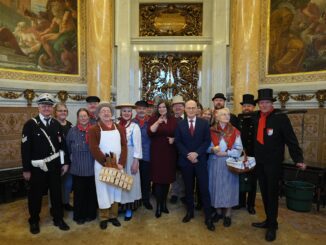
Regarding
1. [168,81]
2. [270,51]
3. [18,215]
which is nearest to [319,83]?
[270,51]

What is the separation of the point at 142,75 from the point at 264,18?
343 centimetres

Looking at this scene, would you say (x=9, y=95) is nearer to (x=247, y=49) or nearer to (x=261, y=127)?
(x=261, y=127)

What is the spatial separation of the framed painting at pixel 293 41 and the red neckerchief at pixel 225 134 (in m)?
3.36

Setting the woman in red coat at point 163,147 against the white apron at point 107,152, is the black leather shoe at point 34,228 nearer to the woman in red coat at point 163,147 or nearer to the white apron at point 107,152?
the white apron at point 107,152

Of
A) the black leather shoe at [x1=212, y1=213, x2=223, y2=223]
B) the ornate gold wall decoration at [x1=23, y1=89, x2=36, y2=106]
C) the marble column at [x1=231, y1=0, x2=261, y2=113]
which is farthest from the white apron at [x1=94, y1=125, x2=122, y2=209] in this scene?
the marble column at [x1=231, y1=0, x2=261, y2=113]

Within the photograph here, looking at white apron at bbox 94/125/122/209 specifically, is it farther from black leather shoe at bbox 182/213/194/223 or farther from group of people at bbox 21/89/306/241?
black leather shoe at bbox 182/213/194/223

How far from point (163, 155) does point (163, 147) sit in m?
0.11

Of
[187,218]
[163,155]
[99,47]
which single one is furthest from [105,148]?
[99,47]

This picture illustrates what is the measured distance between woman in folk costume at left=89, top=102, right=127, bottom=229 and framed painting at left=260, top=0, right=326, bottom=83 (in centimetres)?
439

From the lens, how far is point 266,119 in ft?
10.8

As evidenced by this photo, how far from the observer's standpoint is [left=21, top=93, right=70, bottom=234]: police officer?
322 centimetres

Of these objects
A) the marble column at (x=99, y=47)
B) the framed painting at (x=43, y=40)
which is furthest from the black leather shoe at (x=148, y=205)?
the framed painting at (x=43, y=40)

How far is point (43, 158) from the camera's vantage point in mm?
3268

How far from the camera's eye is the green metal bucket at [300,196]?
4.10 metres
